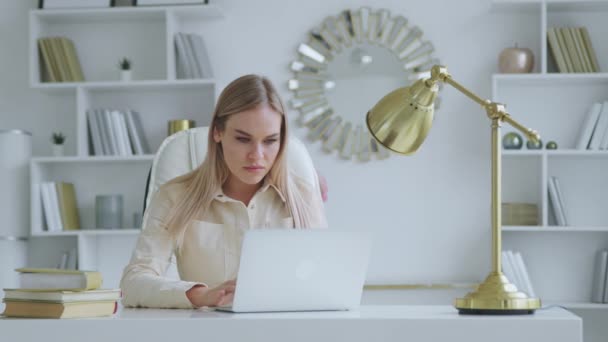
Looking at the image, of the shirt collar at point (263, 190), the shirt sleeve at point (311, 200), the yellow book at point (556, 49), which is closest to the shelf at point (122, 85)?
the yellow book at point (556, 49)

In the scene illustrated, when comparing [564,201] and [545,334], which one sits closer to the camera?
[545,334]

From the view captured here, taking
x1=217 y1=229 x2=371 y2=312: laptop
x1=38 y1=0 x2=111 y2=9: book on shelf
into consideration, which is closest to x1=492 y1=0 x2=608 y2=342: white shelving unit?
x1=38 y1=0 x2=111 y2=9: book on shelf

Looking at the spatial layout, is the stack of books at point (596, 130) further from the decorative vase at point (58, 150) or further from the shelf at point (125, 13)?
the decorative vase at point (58, 150)

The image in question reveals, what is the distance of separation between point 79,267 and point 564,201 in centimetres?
218

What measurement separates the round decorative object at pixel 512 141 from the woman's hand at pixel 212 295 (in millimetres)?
2424

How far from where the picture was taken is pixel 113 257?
4.19 metres

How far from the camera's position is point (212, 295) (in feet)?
5.78

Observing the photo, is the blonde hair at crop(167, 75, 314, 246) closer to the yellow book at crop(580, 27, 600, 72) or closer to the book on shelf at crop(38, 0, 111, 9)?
the book on shelf at crop(38, 0, 111, 9)

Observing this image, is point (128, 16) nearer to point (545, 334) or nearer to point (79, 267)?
point (79, 267)

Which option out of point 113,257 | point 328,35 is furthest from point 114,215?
point 328,35

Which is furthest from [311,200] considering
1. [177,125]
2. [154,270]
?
[177,125]

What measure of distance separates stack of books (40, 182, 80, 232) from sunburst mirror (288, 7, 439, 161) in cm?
112

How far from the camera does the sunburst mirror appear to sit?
161 inches

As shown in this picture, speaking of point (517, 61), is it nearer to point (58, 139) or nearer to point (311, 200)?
point (311, 200)
